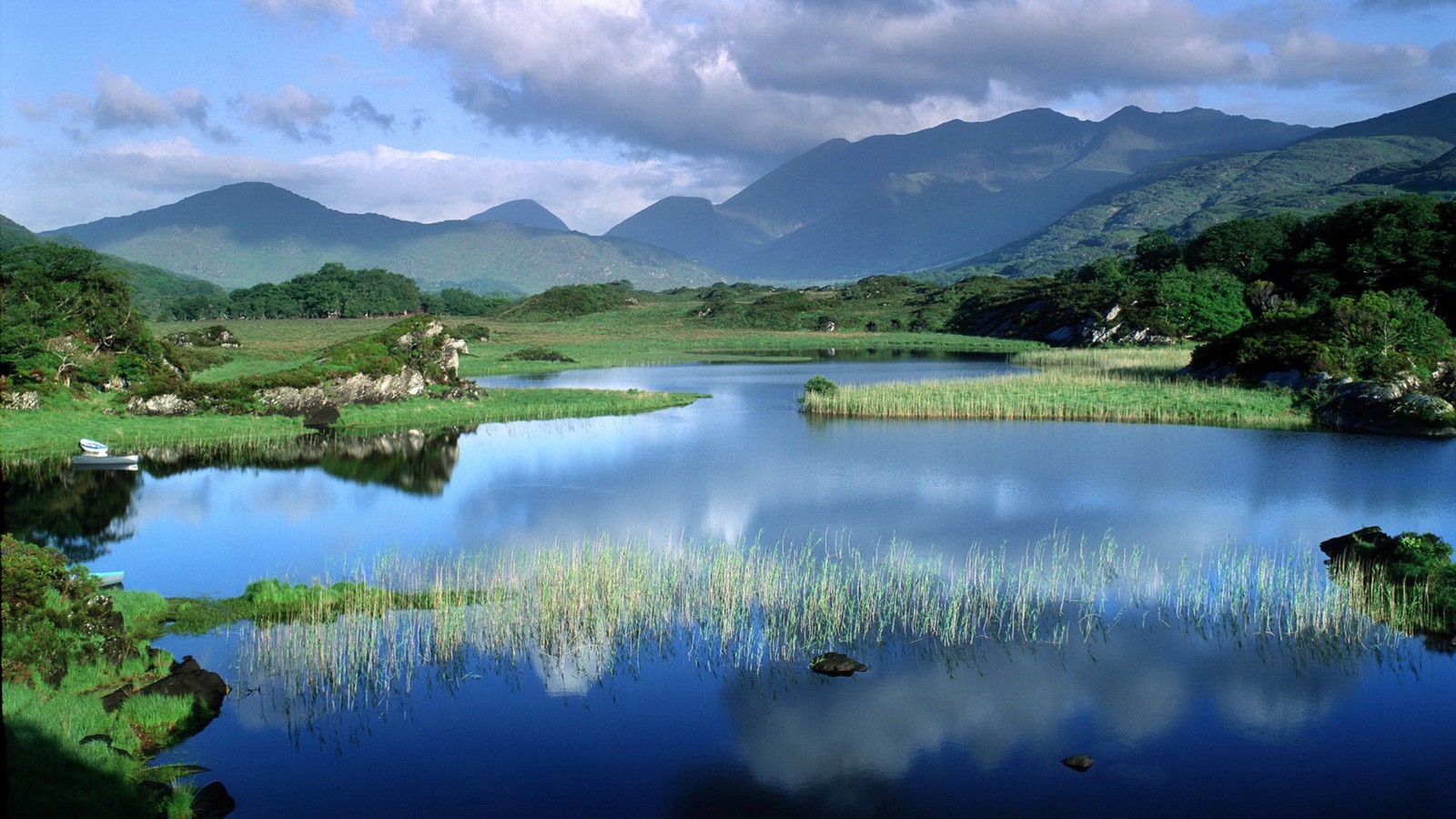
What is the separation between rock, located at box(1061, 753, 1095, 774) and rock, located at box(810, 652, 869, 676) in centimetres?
401

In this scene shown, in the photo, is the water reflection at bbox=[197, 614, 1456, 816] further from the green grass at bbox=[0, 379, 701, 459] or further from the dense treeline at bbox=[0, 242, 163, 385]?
the dense treeline at bbox=[0, 242, 163, 385]

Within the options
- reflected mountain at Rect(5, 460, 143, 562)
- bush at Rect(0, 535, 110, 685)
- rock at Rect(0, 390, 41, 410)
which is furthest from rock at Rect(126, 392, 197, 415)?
bush at Rect(0, 535, 110, 685)

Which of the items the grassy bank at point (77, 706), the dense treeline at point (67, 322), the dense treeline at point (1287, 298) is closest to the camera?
the grassy bank at point (77, 706)

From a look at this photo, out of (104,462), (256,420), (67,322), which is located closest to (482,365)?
(67,322)

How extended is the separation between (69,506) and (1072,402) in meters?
42.9

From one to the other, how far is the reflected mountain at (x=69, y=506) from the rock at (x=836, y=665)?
1847 centimetres

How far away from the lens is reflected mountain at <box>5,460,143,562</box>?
26617 mm

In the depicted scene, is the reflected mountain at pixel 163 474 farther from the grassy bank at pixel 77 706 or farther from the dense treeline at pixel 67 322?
the dense treeline at pixel 67 322

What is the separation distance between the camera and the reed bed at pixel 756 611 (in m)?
17.9

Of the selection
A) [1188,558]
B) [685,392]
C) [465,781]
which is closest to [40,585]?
[465,781]

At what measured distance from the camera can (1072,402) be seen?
52.1m

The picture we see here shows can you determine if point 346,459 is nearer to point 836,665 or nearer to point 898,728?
point 836,665

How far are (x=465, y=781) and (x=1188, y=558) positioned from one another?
1758 cm

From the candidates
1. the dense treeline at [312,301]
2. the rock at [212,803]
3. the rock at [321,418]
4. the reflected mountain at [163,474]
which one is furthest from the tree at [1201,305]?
the dense treeline at [312,301]
